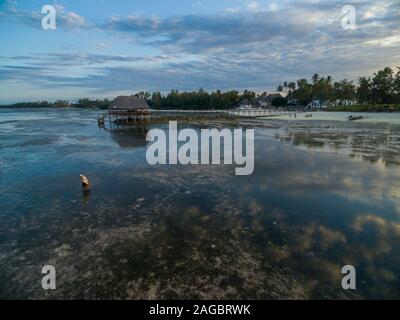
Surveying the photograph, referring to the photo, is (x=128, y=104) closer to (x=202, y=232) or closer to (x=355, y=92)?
(x=202, y=232)

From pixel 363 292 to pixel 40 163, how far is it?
16.7 meters

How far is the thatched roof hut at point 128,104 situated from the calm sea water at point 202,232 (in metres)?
33.1

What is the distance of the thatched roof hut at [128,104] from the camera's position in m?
44.7

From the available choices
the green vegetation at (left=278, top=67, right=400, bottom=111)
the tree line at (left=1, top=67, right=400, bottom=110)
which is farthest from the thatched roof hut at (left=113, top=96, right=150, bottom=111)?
the green vegetation at (left=278, top=67, right=400, bottom=111)

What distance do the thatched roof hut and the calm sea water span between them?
109 ft

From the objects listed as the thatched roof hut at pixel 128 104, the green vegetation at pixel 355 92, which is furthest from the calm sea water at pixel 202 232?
the green vegetation at pixel 355 92

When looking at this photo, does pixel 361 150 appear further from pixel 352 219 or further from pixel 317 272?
pixel 317 272

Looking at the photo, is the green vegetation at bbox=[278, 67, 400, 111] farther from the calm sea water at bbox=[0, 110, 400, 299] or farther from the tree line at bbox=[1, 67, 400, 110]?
the calm sea water at bbox=[0, 110, 400, 299]

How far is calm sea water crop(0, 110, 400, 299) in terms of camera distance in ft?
16.4

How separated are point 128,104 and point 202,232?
139 ft

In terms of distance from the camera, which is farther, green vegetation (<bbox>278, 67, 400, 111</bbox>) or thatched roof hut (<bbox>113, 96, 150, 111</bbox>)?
green vegetation (<bbox>278, 67, 400, 111</bbox>)
